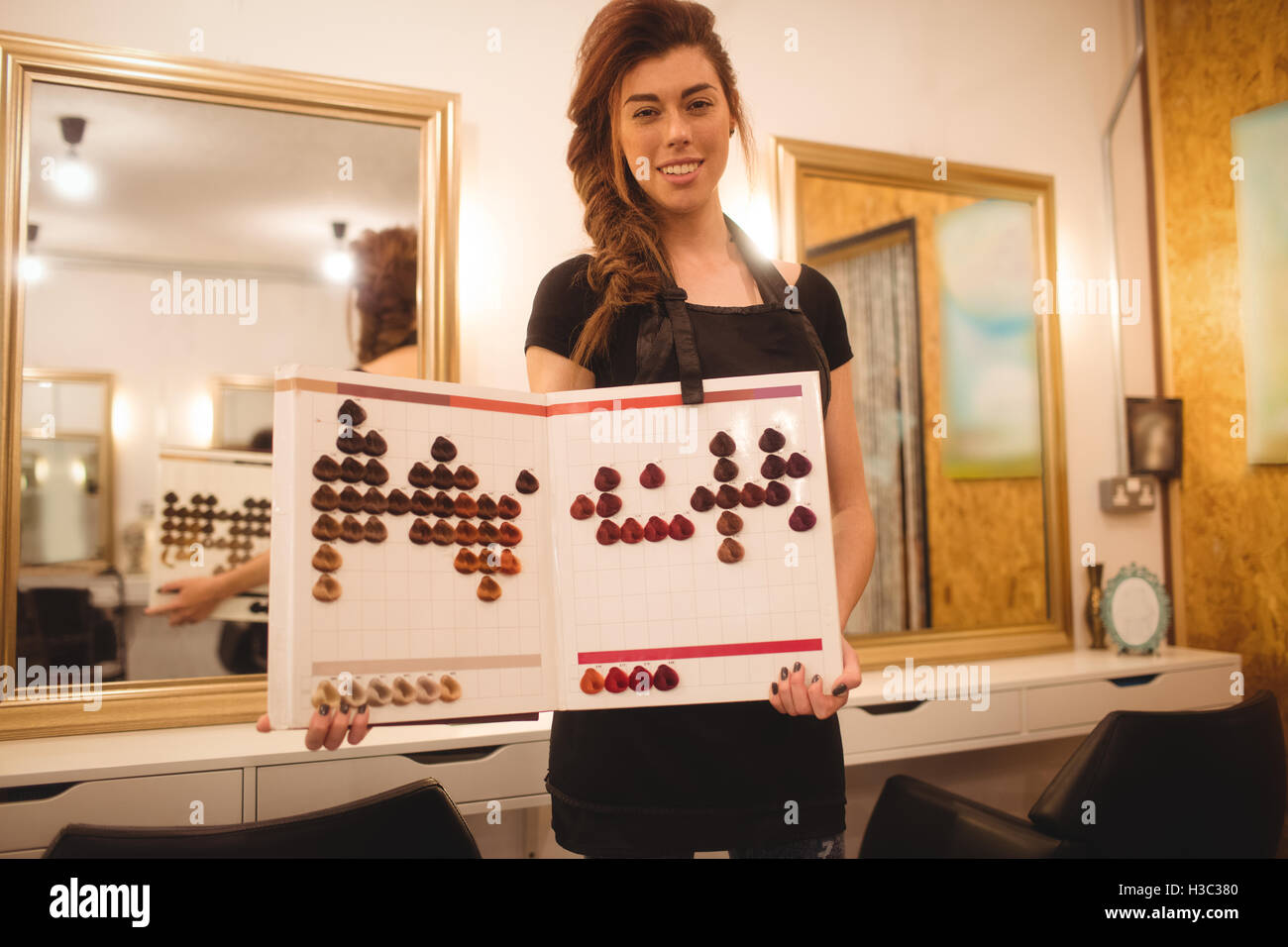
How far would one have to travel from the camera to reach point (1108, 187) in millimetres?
2699

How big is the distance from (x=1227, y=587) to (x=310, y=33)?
299 centimetres

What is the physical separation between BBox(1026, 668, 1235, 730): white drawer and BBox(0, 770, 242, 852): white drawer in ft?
6.10

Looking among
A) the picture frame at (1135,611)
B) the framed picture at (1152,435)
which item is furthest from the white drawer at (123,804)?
the framed picture at (1152,435)

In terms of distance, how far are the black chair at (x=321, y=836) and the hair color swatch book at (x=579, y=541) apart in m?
0.10

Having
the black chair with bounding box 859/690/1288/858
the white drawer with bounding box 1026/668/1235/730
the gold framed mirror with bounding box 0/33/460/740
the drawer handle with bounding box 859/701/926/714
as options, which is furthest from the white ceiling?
the white drawer with bounding box 1026/668/1235/730

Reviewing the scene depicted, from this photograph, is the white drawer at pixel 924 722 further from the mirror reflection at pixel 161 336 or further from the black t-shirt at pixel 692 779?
the mirror reflection at pixel 161 336

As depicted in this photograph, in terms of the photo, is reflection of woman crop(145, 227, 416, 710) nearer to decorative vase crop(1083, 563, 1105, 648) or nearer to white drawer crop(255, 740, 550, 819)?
white drawer crop(255, 740, 550, 819)

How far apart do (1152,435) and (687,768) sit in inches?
93.5

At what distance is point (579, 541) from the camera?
38.0 inches

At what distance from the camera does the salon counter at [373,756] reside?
1416mm

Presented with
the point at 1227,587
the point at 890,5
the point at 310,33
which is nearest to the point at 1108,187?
the point at 890,5

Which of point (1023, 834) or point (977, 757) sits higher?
point (1023, 834)

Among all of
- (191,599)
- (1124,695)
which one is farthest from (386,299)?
(1124,695)
